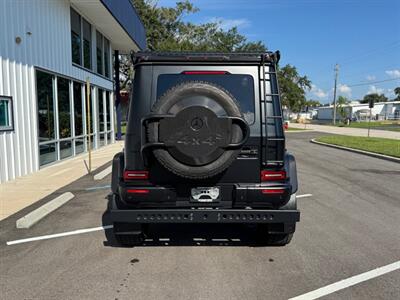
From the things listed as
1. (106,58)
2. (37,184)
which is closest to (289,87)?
(106,58)

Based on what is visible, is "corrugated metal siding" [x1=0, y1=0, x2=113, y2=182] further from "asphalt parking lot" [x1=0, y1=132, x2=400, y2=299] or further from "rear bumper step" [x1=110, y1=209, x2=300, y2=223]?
"rear bumper step" [x1=110, y1=209, x2=300, y2=223]

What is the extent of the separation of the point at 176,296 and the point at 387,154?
13.4 m

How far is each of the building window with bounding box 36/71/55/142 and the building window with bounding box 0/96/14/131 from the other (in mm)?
1650

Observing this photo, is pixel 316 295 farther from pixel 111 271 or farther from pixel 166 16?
pixel 166 16

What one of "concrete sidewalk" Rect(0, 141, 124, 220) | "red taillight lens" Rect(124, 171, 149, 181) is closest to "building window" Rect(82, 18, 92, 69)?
"concrete sidewalk" Rect(0, 141, 124, 220)

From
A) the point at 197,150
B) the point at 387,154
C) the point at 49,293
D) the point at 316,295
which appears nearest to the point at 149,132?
the point at 197,150

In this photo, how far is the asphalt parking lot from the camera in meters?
3.46

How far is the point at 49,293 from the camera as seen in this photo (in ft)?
11.2

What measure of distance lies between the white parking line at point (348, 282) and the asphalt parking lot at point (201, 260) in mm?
57

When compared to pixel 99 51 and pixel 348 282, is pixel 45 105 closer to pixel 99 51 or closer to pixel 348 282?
pixel 99 51

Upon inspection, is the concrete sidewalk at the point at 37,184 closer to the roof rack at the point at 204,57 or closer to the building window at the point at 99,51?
the roof rack at the point at 204,57

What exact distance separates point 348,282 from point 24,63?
9257mm

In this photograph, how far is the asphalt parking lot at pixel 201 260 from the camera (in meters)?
3.46

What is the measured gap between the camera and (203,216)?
12.8 ft
